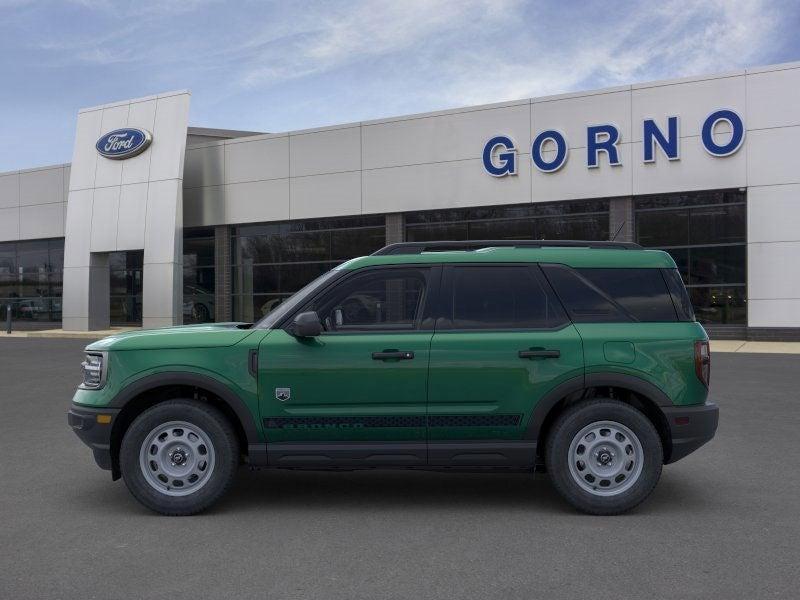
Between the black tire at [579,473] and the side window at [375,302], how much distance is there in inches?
50.5

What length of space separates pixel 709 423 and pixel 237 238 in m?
25.5

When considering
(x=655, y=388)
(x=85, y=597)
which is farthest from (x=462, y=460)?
(x=85, y=597)

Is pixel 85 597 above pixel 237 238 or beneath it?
beneath

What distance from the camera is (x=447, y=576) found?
13.2ft

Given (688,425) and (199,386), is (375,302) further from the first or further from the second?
(688,425)

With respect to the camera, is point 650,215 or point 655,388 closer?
point 655,388

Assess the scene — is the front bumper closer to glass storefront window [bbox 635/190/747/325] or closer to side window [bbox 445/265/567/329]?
side window [bbox 445/265/567/329]

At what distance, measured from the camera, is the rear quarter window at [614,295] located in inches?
211

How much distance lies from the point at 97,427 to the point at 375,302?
2101mm

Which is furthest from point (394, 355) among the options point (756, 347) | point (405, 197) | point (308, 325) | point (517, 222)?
point (405, 197)

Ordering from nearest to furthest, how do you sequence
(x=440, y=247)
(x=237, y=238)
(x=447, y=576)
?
(x=447, y=576), (x=440, y=247), (x=237, y=238)

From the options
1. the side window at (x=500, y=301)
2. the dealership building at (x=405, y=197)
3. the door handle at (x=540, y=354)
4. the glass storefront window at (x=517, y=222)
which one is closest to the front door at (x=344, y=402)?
the side window at (x=500, y=301)

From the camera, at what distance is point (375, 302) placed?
17.8 ft

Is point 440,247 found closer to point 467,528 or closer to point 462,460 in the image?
point 462,460
